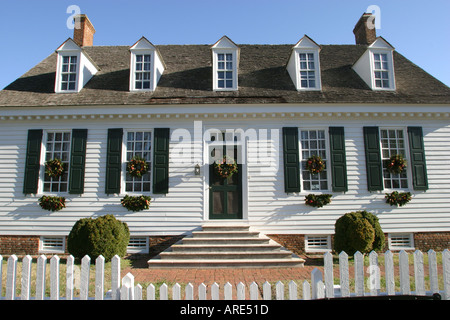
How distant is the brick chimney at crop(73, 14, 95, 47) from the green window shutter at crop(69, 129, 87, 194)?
6.09 m

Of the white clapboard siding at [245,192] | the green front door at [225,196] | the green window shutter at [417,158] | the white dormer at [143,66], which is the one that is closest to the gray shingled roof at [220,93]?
the white dormer at [143,66]

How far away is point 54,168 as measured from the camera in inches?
383

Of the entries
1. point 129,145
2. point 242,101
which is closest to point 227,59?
point 242,101

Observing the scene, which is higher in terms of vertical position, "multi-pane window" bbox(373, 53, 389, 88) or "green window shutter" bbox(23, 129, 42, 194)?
"multi-pane window" bbox(373, 53, 389, 88)

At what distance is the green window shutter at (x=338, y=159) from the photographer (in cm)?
966

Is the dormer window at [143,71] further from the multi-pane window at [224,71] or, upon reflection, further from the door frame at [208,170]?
the door frame at [208,170]

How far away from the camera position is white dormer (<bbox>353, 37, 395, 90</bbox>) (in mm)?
10859

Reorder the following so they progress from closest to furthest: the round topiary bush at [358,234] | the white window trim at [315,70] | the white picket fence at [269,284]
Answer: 1. the white picket fence at [269,284]
2. the round topiary bush at [358,234]
3. the white window trim at [315,70]

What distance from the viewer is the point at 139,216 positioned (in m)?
9.54

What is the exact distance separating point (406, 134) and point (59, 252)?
39.2ft

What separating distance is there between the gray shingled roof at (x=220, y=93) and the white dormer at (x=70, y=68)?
1.06 ft

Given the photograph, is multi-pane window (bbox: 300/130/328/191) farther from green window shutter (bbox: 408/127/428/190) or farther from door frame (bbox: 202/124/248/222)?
green window shutter (bbox: 408/127/428/190)

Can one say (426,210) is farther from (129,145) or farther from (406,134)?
(129,145)

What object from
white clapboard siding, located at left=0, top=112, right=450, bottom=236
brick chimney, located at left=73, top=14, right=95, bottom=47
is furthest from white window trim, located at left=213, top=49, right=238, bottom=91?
brick chimney, located at left=73, top=14, right=95, bottom=47
